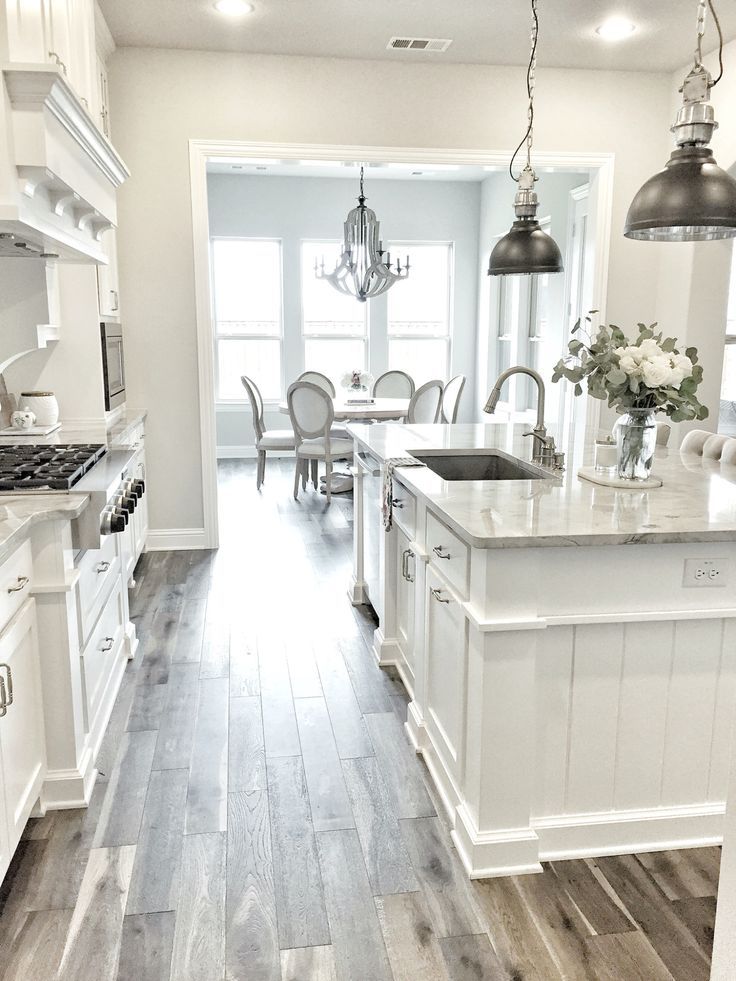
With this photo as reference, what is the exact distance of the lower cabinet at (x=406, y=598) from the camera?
293 centimetres

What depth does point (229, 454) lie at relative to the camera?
9.40 m

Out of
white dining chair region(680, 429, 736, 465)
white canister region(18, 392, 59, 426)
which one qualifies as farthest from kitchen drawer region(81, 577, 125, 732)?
white dining chair region(680, 429, 736, 465)

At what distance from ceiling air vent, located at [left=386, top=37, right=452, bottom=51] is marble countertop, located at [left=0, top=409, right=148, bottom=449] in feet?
8.52

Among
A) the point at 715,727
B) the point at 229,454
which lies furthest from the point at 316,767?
the point at 229,454

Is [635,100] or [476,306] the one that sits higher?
[635,100]

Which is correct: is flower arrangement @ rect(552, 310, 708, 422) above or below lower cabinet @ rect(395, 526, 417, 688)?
above

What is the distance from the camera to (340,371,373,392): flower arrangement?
763 centimetres

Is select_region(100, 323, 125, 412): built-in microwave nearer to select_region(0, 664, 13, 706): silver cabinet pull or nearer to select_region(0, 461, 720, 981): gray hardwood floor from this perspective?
select_region(0, 461, 720, 981): gray hardwood floor

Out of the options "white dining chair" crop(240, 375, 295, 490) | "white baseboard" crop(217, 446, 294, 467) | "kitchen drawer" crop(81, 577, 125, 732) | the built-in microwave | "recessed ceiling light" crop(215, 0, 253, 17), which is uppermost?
"recessed ceiling light" crop(215, 0, 253, 17)

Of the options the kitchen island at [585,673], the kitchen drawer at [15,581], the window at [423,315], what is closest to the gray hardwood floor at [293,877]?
the kitchen island at [585,673]

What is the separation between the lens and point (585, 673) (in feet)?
6.88

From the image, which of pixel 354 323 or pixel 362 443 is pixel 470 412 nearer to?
pixel 354 323

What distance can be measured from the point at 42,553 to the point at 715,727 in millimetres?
1875

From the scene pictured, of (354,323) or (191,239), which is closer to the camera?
(191,239)
